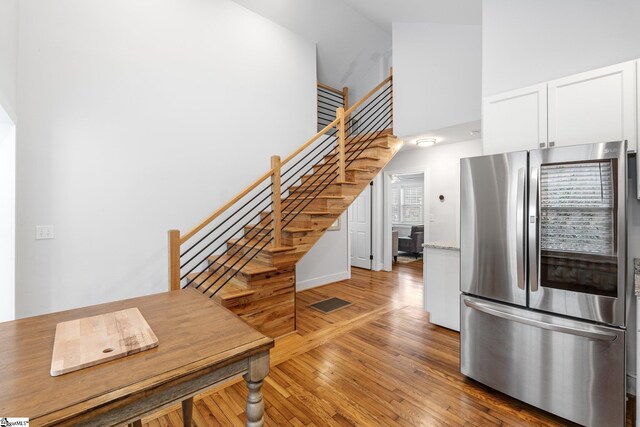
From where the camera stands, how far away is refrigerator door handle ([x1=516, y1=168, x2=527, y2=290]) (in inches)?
78.4

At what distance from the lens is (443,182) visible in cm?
579

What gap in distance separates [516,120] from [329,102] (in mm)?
4097

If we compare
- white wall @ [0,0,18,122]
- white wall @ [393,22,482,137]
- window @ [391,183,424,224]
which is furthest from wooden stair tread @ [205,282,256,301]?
window @ [391,183,424,224]

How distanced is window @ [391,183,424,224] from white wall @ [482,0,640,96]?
7319 mm

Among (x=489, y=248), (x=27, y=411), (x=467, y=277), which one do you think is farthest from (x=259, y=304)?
(x=27, y=411)

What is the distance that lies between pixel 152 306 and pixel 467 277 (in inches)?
83.4

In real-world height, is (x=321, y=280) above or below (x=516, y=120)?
below

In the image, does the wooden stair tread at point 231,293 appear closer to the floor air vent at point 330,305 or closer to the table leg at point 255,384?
the floor air vent at point 330,305

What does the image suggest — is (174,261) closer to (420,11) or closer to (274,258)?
(274,258)

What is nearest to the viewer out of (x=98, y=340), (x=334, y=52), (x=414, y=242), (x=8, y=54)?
(x=98, y=340)

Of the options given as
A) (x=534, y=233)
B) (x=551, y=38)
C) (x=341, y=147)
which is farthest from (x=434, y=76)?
(x=534, y=233)

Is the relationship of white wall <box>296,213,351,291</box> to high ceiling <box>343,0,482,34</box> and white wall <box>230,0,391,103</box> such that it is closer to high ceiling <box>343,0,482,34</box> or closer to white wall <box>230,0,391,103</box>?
white wall <box>230,0,391,103</box>

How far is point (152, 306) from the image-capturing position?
4.63 ft

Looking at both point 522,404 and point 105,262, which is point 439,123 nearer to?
point 522,404
